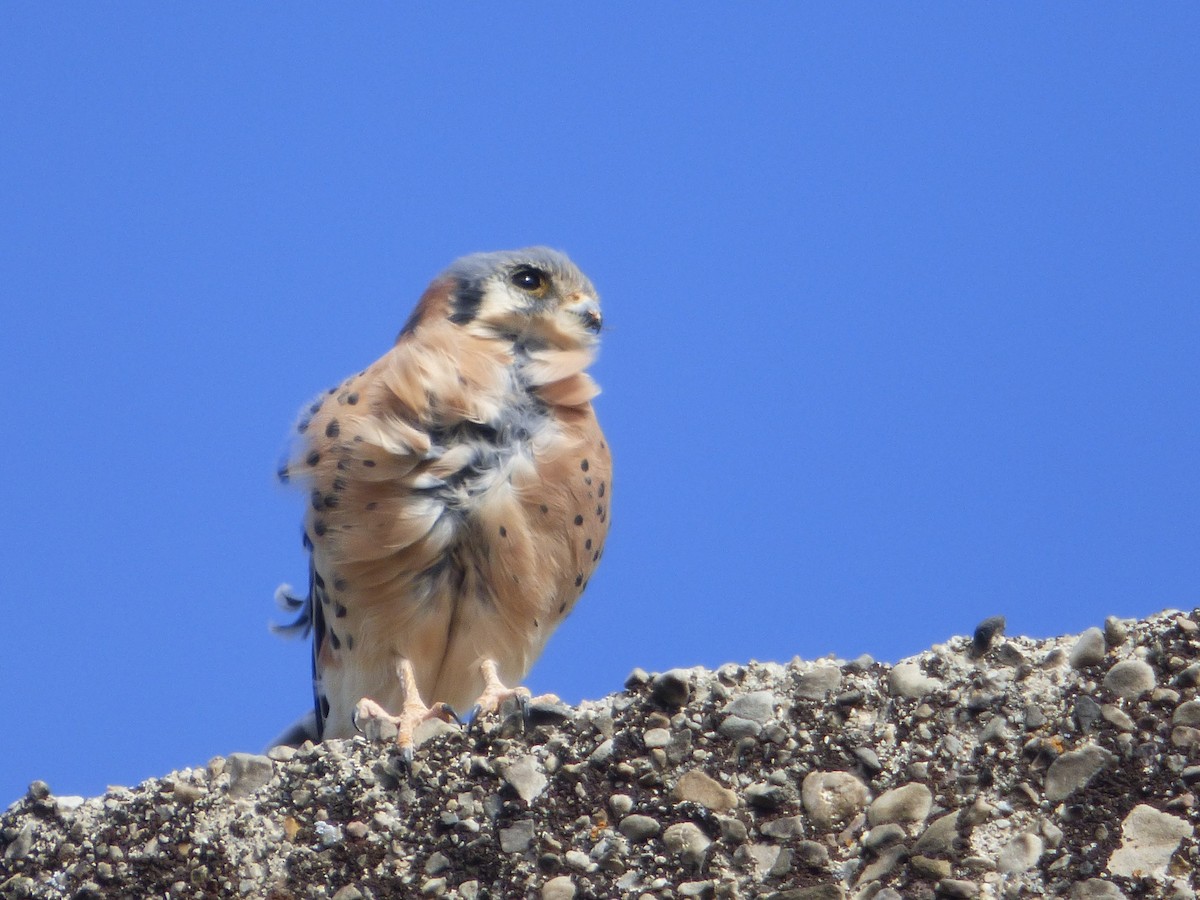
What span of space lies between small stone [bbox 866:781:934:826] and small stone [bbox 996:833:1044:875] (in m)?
0.21

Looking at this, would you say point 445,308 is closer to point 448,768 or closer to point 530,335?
point 530,335

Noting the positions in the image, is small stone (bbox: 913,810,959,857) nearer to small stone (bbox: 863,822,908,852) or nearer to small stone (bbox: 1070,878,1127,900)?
small stone (bbox: 863,822,908,852)

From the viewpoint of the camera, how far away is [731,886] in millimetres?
3459

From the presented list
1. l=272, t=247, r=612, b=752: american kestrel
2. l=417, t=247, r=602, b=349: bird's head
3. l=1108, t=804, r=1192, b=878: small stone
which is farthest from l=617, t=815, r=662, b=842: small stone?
l=417, t=247, r=602, b=349: bird's head

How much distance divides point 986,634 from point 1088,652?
26 centimetres

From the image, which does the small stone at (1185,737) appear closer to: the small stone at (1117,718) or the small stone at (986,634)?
the small stone at (1117,718)

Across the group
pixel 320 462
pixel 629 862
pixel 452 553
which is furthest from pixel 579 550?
pixel 629 862

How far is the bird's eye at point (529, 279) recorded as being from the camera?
5977 mm

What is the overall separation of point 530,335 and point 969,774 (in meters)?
2.79

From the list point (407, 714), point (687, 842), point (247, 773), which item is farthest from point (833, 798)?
point (407, 714)

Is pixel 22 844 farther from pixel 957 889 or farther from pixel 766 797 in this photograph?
pixel 957 889

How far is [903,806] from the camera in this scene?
355 cm

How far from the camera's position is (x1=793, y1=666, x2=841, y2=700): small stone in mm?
3889

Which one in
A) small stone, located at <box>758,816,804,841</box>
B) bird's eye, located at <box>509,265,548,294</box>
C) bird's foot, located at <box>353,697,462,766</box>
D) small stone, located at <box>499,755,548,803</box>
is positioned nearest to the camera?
small stone, located at <box>758,816,804,841</box>
